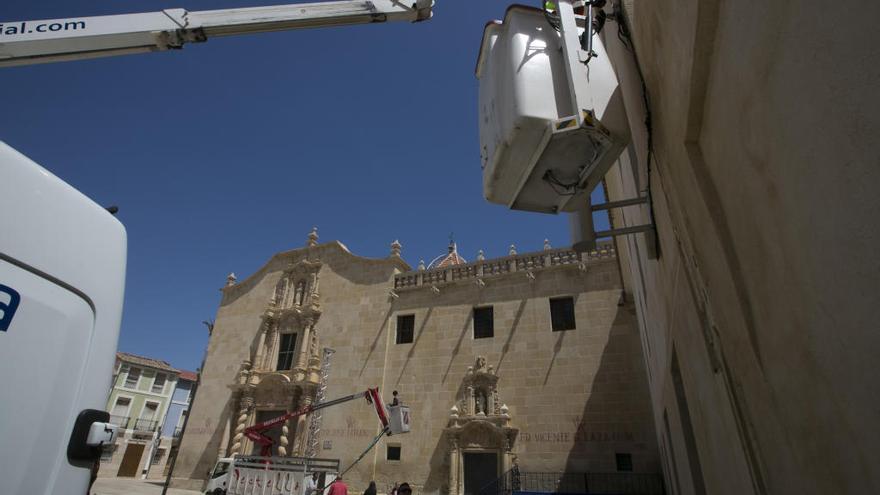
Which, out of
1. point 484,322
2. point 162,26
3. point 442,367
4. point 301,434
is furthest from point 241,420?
point 162,26

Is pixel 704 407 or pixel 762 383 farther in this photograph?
pixel 704 407

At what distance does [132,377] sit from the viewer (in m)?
34.9

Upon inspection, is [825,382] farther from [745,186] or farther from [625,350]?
[625,350]

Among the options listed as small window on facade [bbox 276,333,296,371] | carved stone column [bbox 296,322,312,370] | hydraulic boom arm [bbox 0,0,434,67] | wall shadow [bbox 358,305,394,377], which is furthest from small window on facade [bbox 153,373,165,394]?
hydraulic boom arm [bbox 0,0,434,67]

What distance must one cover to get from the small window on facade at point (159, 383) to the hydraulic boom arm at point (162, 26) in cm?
3945

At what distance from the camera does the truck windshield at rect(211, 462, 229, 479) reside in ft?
50.5

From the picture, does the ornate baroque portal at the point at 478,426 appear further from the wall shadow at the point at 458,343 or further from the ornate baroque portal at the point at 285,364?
the ornate baroque portal at the point at 285,364

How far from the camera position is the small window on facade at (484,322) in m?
15.5

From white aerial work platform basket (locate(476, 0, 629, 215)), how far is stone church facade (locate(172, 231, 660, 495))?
37.5ft

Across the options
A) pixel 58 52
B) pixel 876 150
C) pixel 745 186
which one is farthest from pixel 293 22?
pixel 876 150

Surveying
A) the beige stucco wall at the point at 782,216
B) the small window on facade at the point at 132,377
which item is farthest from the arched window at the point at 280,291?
the small window on facade at the point at 132,377

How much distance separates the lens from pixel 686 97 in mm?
1779

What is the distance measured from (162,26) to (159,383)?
132ft

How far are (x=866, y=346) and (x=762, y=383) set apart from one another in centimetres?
79
